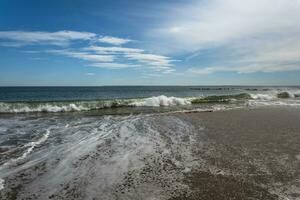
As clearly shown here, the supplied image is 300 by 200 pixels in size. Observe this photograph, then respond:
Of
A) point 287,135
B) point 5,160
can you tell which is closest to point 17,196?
point 5,160

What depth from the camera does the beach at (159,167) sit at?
14.3 ft

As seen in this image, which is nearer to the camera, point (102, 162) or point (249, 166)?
point (249, 166)

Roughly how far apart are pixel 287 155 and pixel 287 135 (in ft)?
9.83

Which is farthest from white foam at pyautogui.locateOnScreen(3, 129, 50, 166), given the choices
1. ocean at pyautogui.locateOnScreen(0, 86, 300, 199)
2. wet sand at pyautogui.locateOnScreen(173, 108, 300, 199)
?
wet sand at pyautogui.locateOnScreen(173, 108, 300, 199)

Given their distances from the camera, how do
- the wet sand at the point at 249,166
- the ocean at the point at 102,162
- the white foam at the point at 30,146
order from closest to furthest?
the wet sand at the point at 249,166 < the ocean at the point at 102,162 < the white foam at the point at 30,146

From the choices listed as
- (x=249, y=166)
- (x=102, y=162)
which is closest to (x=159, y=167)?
(x=102, y=162)

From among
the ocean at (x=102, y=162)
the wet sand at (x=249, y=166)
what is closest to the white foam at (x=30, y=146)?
the ocean at (x=102, y=162)

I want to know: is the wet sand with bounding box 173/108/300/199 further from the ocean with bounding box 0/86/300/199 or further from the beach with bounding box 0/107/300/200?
the ocean with bounding box 0/86/300/199

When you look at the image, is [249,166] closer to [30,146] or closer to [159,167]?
[159,167]

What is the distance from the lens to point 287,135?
9.07 metres

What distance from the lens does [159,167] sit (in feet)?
18.7

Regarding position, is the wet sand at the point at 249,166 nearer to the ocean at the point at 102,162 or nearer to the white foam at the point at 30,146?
the ocean at the point at 102,162

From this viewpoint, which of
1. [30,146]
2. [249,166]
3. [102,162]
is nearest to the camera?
[249,166]

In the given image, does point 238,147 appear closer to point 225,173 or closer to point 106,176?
point 225,173
